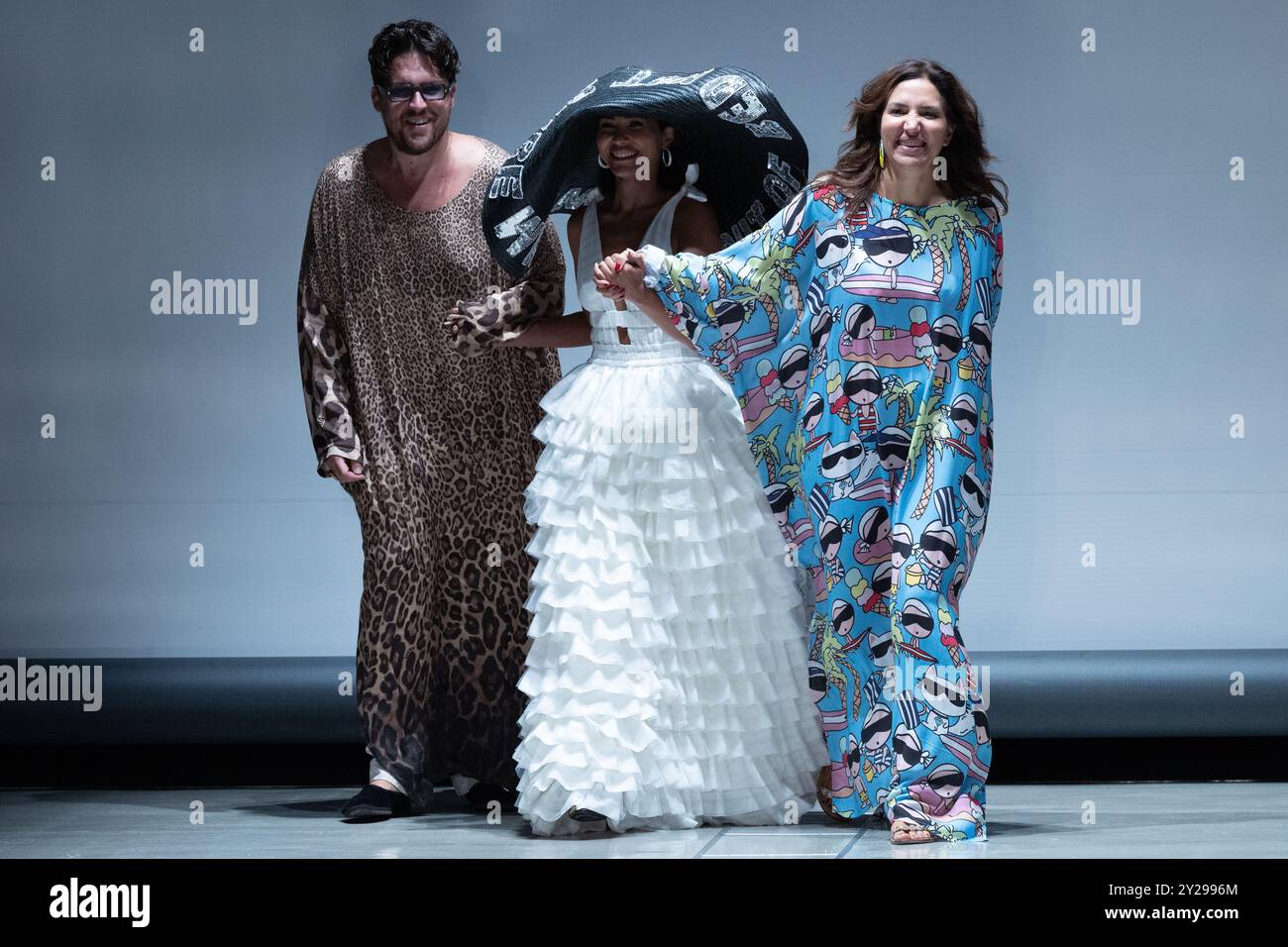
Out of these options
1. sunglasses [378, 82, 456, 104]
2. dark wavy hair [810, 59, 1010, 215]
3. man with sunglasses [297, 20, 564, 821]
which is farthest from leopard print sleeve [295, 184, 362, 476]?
dark wavy hair [810, 59, 1010, 215]

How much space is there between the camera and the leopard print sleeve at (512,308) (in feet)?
15.3

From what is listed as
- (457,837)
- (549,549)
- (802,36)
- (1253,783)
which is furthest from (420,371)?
(1253,783)

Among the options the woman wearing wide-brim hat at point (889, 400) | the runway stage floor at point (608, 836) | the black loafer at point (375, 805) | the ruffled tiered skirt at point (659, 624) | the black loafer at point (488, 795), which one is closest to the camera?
the runway stage floor at point (608, 836)

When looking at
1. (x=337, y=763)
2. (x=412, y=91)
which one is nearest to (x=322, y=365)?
(x=412, y=91)

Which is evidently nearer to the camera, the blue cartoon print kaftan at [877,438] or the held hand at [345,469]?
the blue cartoon print kaftan at [877,438]

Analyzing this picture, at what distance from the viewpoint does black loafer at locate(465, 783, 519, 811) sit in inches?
194

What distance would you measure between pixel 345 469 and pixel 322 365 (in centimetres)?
27

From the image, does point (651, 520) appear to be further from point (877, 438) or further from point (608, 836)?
point (608, 836)

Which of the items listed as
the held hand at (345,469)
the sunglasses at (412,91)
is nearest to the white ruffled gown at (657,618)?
the held hand at (345,469)

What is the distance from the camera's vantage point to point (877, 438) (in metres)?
4.25

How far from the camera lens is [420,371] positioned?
489 cm

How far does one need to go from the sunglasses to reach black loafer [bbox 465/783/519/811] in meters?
1.67

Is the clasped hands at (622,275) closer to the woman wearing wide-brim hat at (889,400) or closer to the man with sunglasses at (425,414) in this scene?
the woman wearing wide-brim hat at (889,400)

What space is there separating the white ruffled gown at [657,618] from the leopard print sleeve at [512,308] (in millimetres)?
206
